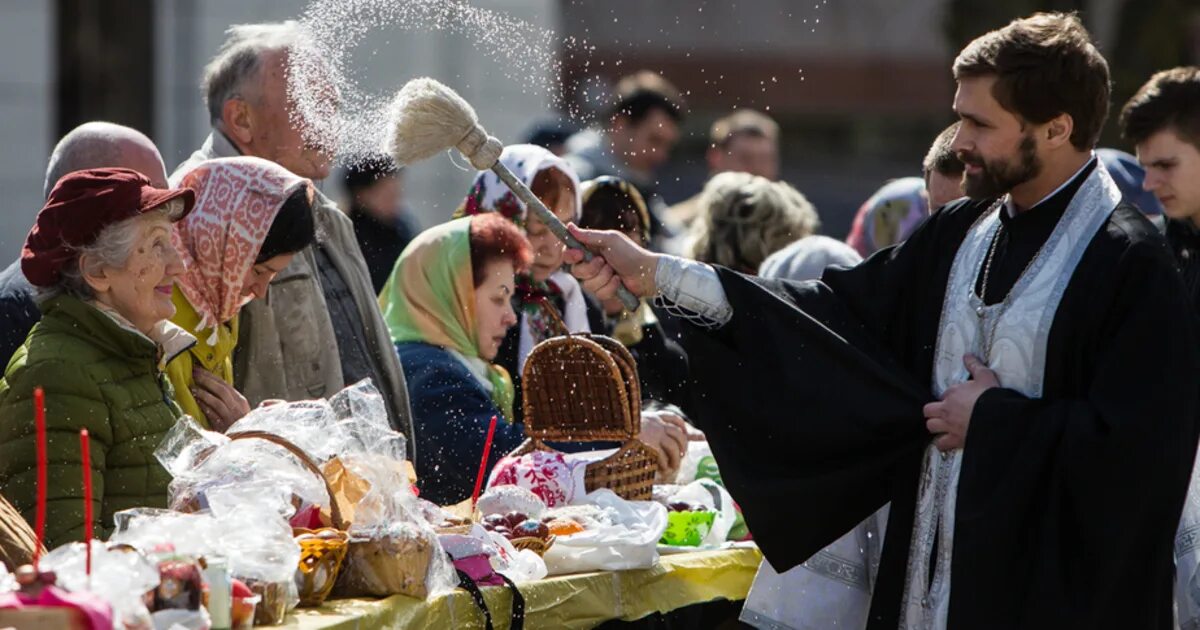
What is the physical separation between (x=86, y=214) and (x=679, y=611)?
199 centimetres

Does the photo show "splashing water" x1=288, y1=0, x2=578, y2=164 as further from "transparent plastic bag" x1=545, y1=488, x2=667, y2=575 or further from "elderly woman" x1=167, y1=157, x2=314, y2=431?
"transparent plastic bag" x1=545, y1=488, x2=667, y2=575

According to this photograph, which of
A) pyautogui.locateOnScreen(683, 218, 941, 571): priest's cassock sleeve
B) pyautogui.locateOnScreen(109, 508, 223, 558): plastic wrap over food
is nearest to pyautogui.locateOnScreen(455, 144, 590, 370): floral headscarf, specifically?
pyautogui.locateOnScreen(683, 218, 941, 571): priest's cassock sleeve

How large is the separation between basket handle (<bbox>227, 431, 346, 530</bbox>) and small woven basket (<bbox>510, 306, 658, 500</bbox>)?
116 centimetres

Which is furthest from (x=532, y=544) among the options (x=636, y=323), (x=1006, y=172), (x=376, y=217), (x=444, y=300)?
(x=376, y=217)

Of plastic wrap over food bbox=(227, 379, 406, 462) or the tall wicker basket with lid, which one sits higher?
plastic wrap over food bbox=(227, 379, 406, 462)

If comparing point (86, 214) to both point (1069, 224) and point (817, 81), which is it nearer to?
point (1069, 224)

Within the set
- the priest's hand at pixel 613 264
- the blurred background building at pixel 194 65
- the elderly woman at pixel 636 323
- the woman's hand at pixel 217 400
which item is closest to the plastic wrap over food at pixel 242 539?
the woman's hand at pixel 217 400

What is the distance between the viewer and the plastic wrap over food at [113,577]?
3012 millimetres

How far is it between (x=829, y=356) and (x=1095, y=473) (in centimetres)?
70

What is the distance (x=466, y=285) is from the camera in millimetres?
5426

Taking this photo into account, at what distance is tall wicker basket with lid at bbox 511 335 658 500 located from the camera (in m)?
4.97

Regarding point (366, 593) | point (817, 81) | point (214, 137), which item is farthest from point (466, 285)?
point (817, 81)

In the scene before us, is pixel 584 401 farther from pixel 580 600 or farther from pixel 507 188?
pixel 507 188

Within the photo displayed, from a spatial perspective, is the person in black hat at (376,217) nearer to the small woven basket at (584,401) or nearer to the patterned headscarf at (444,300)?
the patterned headscarf at (444,300)
